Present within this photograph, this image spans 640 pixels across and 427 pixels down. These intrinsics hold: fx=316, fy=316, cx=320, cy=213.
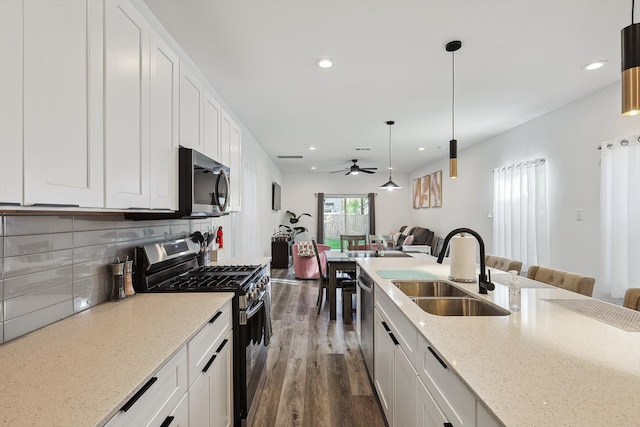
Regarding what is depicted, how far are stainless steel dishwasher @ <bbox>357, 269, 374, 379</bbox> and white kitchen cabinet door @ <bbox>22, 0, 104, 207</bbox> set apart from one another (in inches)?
74.1

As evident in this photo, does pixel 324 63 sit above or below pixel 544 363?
above

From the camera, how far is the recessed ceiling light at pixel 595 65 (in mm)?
2678

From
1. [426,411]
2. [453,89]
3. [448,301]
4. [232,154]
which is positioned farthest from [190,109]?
[453,89]

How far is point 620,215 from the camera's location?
3.07m

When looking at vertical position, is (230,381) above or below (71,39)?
below

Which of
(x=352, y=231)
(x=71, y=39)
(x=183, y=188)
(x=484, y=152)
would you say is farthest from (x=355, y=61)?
(x=352, y=231)

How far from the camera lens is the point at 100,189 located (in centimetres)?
117

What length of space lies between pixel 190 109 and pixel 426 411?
208cm

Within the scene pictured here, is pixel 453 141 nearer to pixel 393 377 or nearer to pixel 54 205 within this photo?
pixel 393 377

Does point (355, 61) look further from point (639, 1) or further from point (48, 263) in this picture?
point (48, 263)

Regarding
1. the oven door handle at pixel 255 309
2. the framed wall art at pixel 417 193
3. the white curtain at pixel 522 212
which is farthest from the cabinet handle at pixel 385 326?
the framed wall art at pixel 417 193

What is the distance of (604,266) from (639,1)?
238 centimetres

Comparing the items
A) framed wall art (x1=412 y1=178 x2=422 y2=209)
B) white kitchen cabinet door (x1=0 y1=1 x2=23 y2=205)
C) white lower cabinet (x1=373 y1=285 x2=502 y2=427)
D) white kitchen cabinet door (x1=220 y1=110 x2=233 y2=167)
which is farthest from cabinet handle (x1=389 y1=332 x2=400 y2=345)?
framed wall art (x1=412 y1=178 x2=422 y2=209)

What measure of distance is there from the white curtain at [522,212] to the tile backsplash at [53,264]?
184 inches
